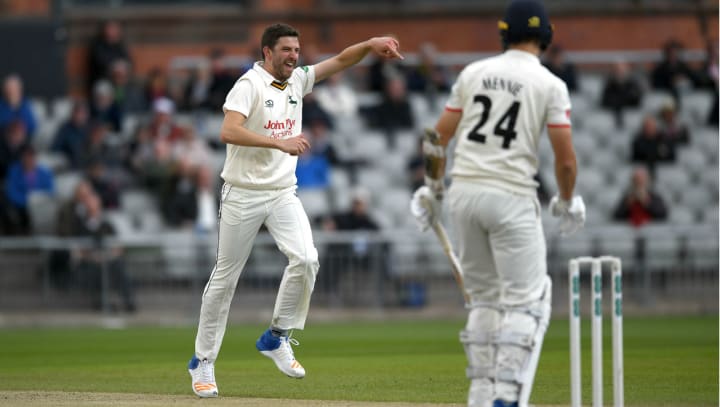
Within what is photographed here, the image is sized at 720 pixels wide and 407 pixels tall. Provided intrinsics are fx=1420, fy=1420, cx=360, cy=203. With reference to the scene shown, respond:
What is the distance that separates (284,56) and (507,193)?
2837 millimetres

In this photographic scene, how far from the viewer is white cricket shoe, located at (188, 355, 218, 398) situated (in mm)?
10359

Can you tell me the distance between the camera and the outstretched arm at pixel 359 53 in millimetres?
10539

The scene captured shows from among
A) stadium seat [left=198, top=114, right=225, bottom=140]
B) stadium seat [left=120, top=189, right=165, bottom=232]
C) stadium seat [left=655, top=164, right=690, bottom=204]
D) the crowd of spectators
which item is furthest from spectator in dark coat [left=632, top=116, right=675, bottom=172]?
stadium seat [left=120, top=189, right=165, bottom=232]

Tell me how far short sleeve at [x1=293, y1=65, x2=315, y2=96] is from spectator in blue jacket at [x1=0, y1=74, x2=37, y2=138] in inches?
504

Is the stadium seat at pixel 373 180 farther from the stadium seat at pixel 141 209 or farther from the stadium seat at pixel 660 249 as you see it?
the stadium seat at pixel 660 249

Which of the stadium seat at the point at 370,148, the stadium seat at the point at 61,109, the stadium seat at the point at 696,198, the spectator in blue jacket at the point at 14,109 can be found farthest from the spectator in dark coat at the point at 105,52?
the stadium seat at the point at 696,198

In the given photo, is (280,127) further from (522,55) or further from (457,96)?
(522,55)

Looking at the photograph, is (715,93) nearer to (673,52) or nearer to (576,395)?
(673,52)

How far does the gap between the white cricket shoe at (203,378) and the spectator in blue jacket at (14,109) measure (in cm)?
1305

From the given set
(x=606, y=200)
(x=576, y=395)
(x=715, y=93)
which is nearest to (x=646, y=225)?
(x=606, y=200)

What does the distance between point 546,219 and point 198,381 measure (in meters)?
11.7

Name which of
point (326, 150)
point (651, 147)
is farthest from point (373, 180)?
point (651, 147)

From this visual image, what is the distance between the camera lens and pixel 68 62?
86.5 ft

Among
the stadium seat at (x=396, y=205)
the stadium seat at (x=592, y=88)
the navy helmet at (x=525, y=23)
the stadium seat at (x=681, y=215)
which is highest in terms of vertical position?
the navy helmet at (x=525, y=23)
